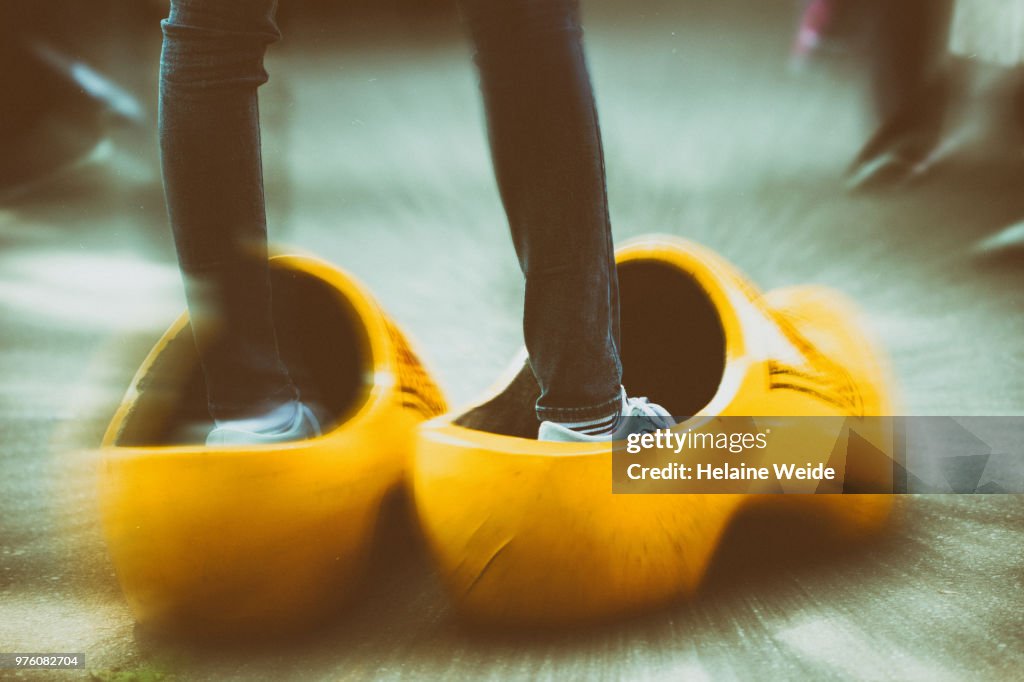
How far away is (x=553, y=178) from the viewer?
47cm

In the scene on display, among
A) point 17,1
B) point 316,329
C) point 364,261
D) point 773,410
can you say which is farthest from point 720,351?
point 17,1

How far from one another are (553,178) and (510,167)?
3 cm

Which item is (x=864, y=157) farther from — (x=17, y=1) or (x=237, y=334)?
(x=17, y=1)

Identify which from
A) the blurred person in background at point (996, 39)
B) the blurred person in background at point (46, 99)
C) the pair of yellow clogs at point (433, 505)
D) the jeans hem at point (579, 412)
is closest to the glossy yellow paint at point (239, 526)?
the pair of yellow clogs at point (433, 505)

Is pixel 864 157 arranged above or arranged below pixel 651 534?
above

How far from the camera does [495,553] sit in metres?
0.46

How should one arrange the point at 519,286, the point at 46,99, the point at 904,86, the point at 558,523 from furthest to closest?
the point at 519,286, the point at 904,86, the point at 46,99, the point at 558,523

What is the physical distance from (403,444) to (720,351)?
248 millimetres

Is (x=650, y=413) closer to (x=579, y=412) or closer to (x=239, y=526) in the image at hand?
(x=579, y=412)

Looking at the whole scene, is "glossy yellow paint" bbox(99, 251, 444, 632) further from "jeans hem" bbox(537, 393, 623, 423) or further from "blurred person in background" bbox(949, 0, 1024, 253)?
"blurred person in background" bbox(949, 0, 1024, 253)

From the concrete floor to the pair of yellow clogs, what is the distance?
24mm

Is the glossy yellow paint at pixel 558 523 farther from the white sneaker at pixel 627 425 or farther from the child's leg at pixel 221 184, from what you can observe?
the child's leg at pixel 221 184

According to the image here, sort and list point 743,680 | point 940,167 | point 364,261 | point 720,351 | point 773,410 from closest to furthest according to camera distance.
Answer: point 743,680, point 773,410, point 720,351, point 940,167, point 364,261

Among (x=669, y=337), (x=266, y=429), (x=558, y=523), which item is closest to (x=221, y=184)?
(x=266, y=429)
